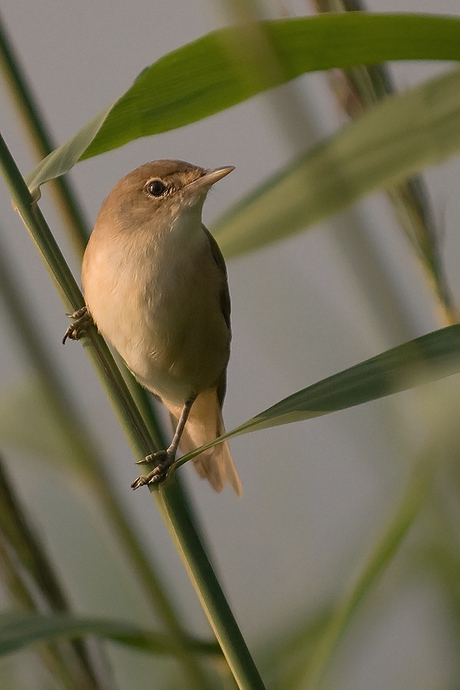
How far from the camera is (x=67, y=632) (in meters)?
0.90

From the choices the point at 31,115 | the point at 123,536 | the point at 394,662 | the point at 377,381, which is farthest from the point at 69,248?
the point at 394,662

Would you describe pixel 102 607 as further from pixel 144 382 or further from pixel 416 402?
pixel 416 402

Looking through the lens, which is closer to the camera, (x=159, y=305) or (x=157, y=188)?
(x=159, y=305)

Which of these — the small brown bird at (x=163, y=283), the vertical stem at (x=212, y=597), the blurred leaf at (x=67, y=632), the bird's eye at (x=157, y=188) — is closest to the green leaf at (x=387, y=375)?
the vertical stem at (x=212, y=597)

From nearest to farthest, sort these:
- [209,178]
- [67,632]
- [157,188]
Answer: [67,632] → [209,178] → [157,188]

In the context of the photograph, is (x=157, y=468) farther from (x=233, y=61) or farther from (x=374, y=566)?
(x=233, y=61)

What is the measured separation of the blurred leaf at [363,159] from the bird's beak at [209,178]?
0.50m

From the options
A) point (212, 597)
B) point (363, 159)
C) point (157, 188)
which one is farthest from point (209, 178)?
point (212, 597)

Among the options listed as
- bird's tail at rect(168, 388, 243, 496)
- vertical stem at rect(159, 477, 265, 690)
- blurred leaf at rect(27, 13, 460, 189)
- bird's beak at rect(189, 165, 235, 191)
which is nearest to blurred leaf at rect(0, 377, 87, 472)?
vertical stem at rect(159, 477, 265, 690)

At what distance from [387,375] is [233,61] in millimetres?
420

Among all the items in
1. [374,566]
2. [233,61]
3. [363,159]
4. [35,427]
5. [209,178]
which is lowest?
[374,566]

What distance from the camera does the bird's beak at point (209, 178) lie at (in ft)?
5.94

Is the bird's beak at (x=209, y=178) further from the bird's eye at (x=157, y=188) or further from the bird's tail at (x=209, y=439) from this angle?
the bird's tail at (x=209, y=439)

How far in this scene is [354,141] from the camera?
1.21 meters
